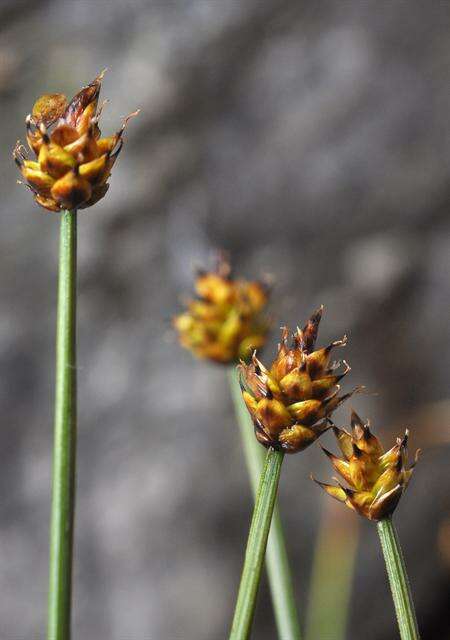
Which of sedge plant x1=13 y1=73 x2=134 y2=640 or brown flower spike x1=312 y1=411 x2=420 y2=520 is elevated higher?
sedge plant x1=13 y1=73 x2=134 y2=640

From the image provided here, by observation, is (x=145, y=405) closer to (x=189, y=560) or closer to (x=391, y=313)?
(x=189, y=560)

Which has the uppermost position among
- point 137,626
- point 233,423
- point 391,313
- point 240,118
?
point 240,118

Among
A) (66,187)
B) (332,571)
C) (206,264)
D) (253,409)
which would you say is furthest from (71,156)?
(332,571)

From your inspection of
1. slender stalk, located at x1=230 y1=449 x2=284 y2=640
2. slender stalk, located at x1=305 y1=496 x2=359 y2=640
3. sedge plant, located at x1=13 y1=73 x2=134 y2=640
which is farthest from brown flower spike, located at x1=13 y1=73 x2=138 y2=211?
slender stalk, located at x1=305 y1=496 x2=359 y2=640

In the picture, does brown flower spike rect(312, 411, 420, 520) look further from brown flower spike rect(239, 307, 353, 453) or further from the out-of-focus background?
the out-of-focus background

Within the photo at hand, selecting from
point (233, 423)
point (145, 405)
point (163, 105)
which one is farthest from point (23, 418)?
point (163, 105)

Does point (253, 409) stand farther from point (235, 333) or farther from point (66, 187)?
point (235, 333)
